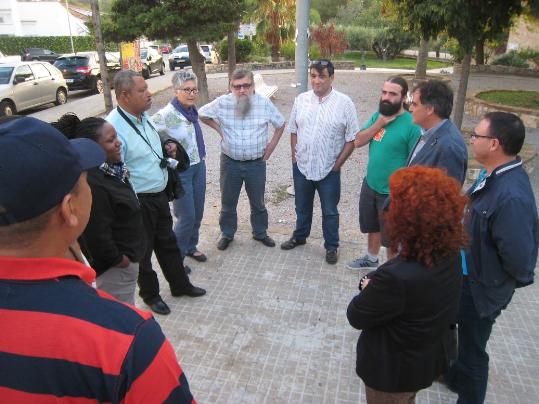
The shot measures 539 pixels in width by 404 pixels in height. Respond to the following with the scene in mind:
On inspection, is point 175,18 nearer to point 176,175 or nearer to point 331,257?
point 176,175

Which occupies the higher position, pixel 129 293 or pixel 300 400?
pixel 129 293

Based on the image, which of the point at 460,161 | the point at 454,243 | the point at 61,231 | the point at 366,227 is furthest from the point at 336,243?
the point at 61,231

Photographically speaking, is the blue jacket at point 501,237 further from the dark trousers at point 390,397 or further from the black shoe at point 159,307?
the black shoe at point 159,307

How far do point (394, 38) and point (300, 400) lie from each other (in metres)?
35.0

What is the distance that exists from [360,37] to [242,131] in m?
36.8

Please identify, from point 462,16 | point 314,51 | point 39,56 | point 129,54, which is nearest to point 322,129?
point 462,16

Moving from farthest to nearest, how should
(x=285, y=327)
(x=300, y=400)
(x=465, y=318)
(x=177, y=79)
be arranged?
(x=177, y=79) < (x=285, y=327) < (x=300, y=400) < (x=465, y=318)

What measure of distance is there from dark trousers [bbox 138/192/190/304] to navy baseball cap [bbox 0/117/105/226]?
234 centimetres

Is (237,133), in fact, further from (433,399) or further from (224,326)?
(433,399)

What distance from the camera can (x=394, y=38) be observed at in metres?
33.5

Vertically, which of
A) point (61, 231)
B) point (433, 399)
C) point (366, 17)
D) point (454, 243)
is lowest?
point (433, 399)

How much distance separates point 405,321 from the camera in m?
1.85

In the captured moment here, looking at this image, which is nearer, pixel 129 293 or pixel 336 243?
pixel 129 293

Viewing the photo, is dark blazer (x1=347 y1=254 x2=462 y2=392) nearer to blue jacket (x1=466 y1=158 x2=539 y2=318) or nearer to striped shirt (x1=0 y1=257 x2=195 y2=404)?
blue jacket (x1=466 y1=158 x2=539 y2=318)
